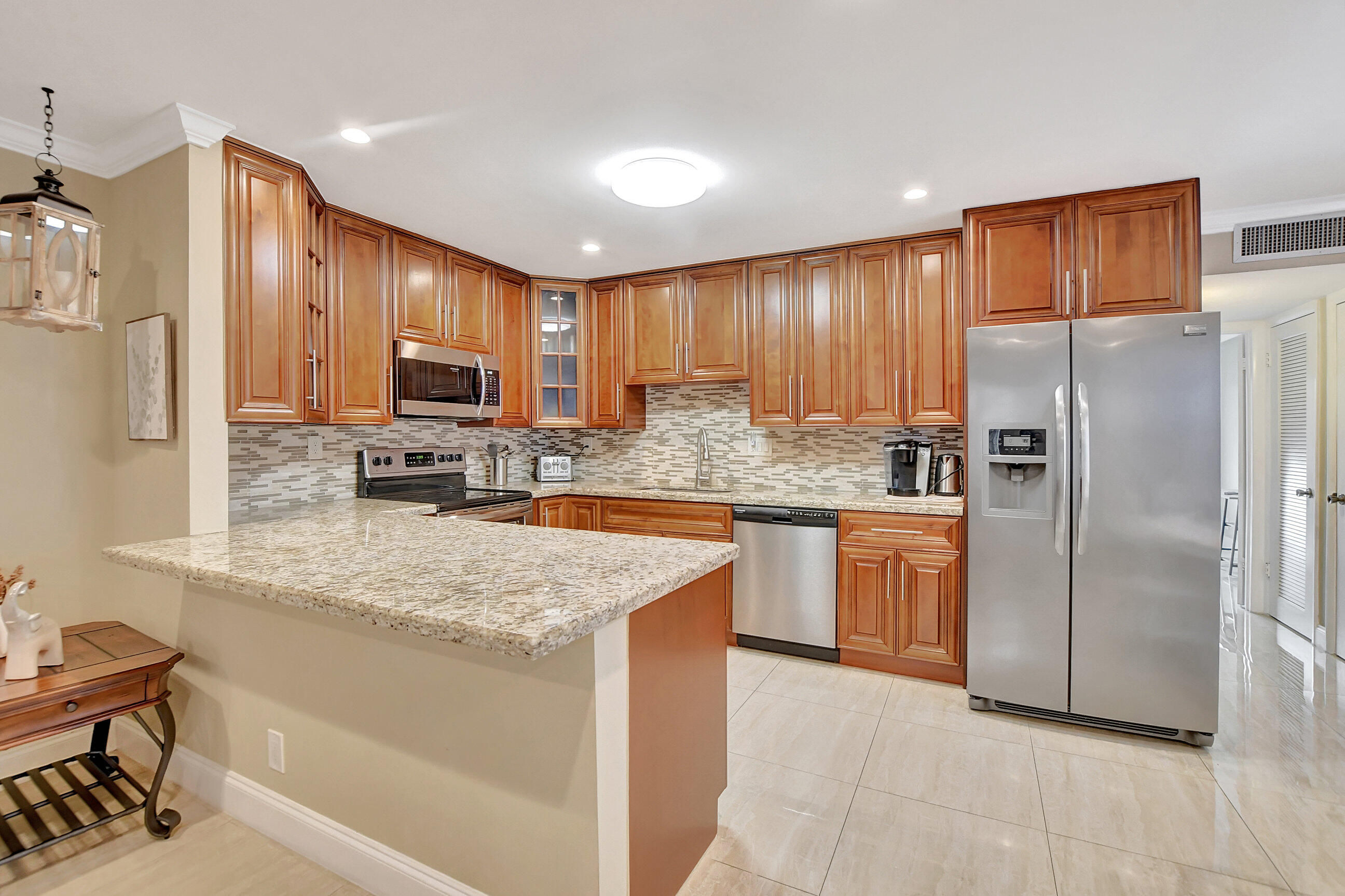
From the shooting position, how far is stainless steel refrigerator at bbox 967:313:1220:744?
241 cm

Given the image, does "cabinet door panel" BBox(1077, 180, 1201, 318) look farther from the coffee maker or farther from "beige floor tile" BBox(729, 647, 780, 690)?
"beige floor tile" BBox(729, 647, 780, 690)

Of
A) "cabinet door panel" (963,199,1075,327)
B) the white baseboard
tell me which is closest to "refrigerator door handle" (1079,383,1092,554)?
"cabinet door panel" (963,199,1075,327)

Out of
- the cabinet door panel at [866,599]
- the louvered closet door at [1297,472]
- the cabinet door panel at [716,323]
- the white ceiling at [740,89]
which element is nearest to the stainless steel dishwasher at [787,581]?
the cabinet door panel at [866,599]

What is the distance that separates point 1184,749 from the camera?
7.89 ft

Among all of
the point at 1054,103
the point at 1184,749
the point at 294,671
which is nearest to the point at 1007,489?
the point at 1184,749

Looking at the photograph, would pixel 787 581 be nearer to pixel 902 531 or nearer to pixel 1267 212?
pixel 902 531

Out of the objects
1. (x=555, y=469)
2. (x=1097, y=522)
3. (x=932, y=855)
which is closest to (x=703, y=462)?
(x=555, y=469)

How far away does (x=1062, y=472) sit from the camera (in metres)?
2.57

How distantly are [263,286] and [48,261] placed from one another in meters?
0.71

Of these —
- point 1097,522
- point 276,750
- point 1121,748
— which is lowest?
point 1121,748

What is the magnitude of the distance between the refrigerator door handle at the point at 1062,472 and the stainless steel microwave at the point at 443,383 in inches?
119

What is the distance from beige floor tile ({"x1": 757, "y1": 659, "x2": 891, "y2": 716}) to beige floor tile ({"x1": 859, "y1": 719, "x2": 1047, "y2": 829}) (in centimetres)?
24

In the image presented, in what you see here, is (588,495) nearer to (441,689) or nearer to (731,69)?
(441,689)

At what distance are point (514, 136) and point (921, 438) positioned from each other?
2692 mm
